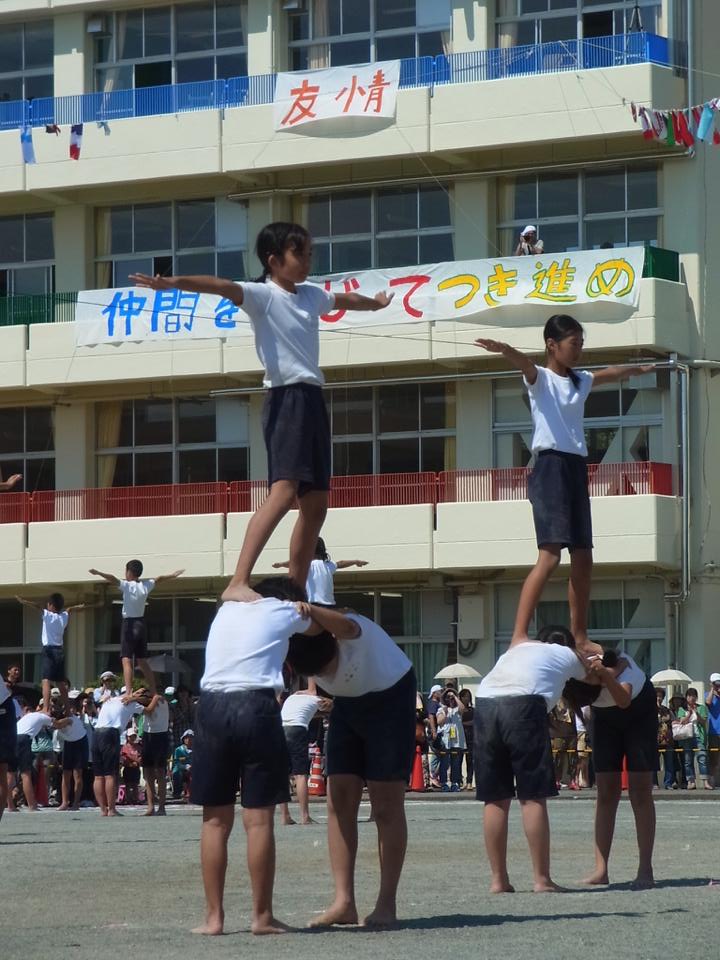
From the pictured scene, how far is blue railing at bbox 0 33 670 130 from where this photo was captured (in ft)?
126

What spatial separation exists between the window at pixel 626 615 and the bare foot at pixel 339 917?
2886 cm

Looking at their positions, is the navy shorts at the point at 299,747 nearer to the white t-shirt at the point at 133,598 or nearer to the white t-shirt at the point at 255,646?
the white t-shirt at the point at 133,598

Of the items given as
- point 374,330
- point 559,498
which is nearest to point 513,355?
point 559,498

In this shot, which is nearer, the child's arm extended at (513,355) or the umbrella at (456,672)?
the child's arm extended at (513,355)

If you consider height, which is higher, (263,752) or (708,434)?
(708,434)

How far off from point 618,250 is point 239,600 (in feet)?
93.0

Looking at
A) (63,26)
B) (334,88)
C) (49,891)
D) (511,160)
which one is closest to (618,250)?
(511,160)

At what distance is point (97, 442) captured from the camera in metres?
43.8

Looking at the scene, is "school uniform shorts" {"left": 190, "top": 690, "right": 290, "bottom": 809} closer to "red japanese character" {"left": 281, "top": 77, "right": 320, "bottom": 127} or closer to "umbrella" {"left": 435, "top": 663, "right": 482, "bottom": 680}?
"umbrella" {"left": 435, "top": 663, "right": 482, "bottom": 680}

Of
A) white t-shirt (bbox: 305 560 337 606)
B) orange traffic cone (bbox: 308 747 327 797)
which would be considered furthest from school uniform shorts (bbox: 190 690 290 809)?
orange traffic cone (bbox: 308 747 327 797)

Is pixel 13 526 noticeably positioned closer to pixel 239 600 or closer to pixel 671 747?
pixel 671 747

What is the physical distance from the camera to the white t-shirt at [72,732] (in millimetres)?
27891

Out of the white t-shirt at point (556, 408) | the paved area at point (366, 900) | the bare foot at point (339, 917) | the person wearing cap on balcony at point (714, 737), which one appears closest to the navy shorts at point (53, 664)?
the person wearing cap on balcony at point (714, 737)

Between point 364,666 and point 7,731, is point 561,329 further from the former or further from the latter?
point 7,731
